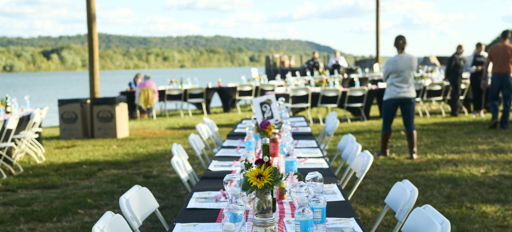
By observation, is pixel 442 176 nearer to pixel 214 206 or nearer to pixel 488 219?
pixel 488 219

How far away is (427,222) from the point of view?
289cm

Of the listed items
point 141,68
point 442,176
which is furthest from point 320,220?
point 141,68

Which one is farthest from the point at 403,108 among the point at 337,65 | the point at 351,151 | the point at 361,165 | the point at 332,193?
the point at 337,65

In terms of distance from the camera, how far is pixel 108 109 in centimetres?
1127

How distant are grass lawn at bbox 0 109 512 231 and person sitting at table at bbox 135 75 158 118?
3.06 metres

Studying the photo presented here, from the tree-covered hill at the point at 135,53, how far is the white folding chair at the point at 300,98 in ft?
96.5

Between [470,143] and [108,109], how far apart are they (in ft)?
21.3

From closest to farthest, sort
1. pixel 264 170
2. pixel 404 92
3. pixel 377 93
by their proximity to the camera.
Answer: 1. pixel 264 170
2. pixel 404 92
3. pixel 377 93

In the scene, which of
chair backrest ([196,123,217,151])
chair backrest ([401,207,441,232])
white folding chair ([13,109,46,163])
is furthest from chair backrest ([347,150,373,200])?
white folding chair ([13,109,46,163])

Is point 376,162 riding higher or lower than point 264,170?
lower

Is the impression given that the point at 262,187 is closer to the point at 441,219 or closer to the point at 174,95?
the point at 441,219

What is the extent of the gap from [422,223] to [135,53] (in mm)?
62052

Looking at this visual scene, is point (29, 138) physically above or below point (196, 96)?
below

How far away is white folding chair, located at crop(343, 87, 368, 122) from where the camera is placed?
41.9 feet
